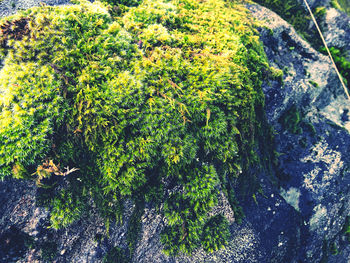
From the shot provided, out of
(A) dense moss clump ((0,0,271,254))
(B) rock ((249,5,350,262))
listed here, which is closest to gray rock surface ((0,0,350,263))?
(B) rock ((249,5,350,262))

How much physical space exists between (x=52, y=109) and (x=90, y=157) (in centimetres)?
81

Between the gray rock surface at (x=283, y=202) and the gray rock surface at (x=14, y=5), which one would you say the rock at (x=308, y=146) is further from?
the gray rock surface at (x=14, y=5)

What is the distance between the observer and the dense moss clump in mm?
2758

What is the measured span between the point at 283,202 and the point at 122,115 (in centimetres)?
347

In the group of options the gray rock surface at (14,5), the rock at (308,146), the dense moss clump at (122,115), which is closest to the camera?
the dense moss clump at (122,115)

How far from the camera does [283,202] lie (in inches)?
163

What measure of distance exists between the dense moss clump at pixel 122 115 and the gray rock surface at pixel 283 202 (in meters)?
0.26

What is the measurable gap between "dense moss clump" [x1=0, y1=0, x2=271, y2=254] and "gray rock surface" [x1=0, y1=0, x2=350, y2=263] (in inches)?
10.1

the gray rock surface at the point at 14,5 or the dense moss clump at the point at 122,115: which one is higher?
the gray rock surface at the point at 14,5

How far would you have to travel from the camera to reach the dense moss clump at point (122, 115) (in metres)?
2.76

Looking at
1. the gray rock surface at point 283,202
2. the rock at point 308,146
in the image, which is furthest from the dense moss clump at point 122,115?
the rock at point 308,146

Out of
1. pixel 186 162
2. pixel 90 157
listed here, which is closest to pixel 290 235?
pixel 186 162

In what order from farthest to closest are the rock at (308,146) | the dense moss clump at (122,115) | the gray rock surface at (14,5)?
the rock at (308,146) < the gray rock surface at (14,5) < the dense moss clump at (122,115)

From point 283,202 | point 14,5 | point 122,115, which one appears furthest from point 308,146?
point 14,5
